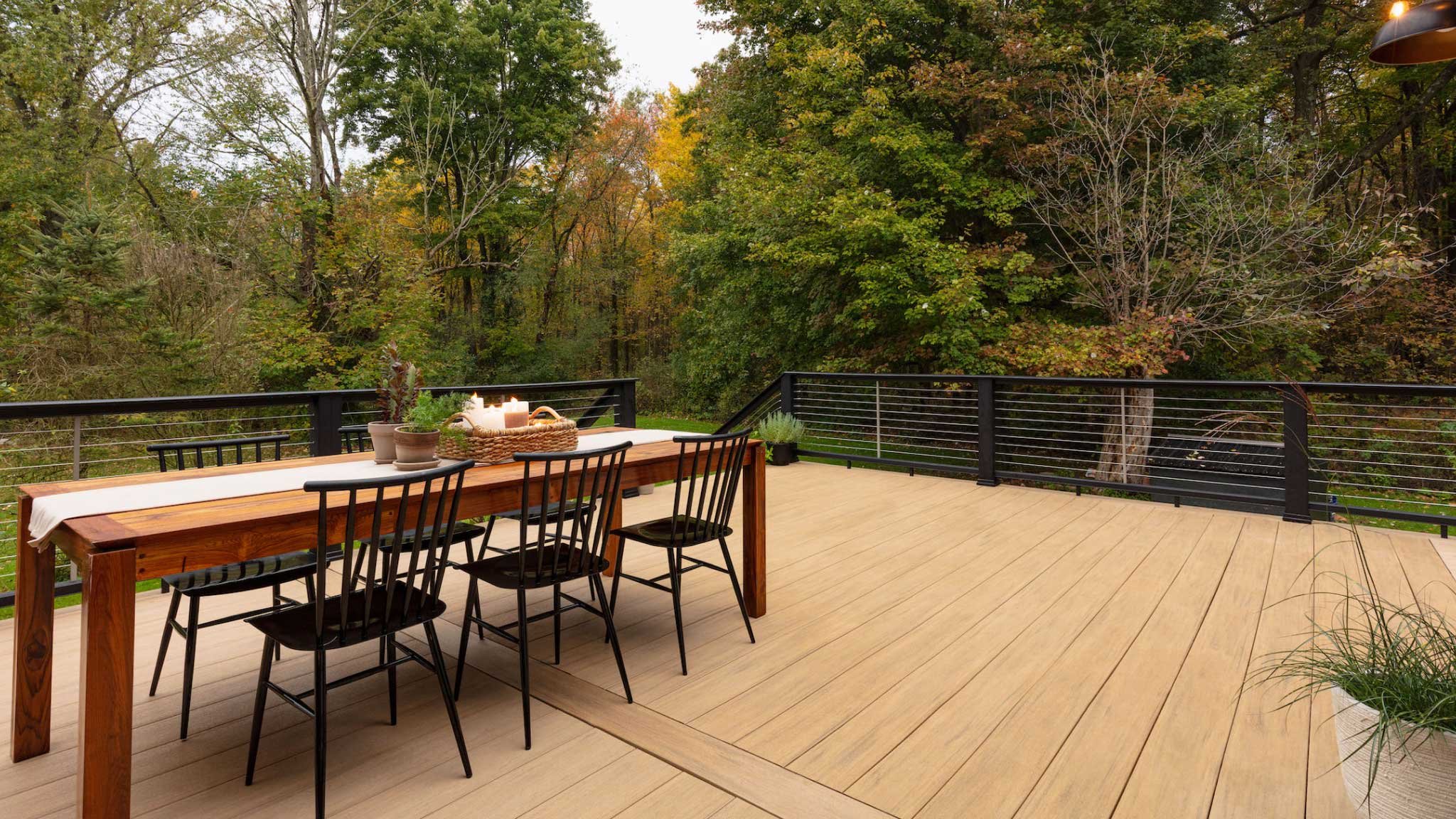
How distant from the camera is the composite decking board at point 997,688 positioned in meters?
1.84

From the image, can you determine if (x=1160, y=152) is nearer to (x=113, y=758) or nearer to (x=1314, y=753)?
(x=1314, y=753)

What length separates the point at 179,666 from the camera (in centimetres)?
260

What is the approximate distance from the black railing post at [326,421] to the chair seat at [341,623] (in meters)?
2.17

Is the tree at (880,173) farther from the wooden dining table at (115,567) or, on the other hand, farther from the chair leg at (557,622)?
the wooden dining table at (115,567)

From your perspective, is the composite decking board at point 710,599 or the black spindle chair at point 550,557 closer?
the black spindle chair at point 550,557

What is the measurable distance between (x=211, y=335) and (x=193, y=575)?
7581 millimetres

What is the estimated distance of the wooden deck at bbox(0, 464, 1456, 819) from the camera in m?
1.80

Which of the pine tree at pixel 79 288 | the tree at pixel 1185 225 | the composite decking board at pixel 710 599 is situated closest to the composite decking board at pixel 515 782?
the composite decking board at pixel 710 599

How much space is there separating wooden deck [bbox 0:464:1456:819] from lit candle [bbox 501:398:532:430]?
899mm

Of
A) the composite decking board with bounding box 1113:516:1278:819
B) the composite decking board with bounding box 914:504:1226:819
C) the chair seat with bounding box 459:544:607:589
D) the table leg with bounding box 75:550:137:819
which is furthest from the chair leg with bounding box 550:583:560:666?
the composite decking board with bounding box 1113:516:1278:819

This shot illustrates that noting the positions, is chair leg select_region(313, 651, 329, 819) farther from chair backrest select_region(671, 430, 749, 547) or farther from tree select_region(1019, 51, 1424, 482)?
tree select_region(1019, 51, 1424, 482)

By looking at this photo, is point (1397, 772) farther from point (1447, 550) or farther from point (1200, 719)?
point (1447, 550)

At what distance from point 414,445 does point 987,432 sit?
15.3 feet

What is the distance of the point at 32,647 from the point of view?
201 cm
